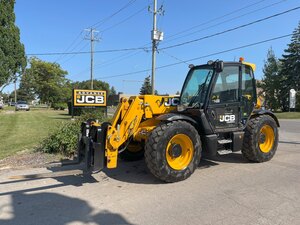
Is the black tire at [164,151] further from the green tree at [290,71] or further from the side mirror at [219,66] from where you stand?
the green tree at [290,71]

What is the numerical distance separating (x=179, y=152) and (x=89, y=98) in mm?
6185

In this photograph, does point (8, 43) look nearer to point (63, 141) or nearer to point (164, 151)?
point (63, 141)

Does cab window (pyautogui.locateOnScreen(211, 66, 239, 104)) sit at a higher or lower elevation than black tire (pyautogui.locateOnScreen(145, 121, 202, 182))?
higher

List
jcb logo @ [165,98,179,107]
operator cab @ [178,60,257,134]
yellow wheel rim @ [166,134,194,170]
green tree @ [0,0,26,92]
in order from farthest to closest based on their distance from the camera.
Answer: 1. green tree @ [0,0,26,92]
2. jcb logo @ [165,98,179,107]
3. operator cab @ [178,60,257,134]
4. yellow wheel rim @ [166,134,194,170]

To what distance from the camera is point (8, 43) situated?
102 feet

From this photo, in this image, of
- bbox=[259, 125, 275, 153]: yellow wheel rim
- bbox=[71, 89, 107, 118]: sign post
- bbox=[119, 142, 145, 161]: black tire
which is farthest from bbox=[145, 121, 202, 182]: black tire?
bbox=[71, 89, 107, 118]: sign post

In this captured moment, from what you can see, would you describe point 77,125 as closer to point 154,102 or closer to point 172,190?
point 154,102

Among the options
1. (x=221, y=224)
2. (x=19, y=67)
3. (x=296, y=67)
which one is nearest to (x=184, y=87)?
(x=221, y=224)

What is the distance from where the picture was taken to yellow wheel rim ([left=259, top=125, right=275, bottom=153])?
7684 mm

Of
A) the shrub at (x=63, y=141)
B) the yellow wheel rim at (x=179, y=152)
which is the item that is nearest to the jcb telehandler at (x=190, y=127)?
the yellow wheel rim at (x=179, y=152)

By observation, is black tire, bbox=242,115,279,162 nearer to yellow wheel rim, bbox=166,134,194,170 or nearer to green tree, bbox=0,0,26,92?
yellow wheel rim, bbox=166,134,194,170

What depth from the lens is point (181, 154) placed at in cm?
618

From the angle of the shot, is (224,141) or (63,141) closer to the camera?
(224,141)

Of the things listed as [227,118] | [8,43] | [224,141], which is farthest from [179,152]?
[8,43]
